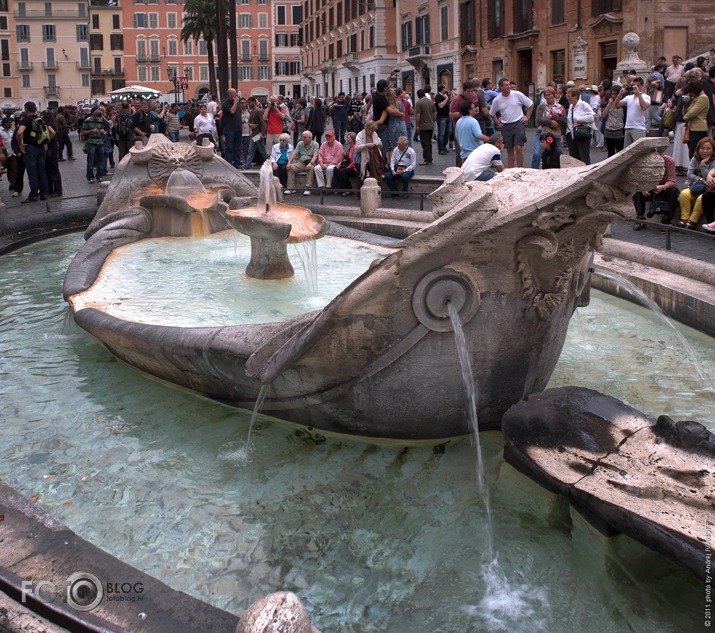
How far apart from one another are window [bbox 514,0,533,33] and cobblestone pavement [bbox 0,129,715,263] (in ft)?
52.3

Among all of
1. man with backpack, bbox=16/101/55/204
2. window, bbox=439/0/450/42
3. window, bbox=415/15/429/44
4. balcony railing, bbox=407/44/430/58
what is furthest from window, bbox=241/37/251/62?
man with backpack, bbox=16/101/55/204

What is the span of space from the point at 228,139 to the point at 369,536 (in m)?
15.0

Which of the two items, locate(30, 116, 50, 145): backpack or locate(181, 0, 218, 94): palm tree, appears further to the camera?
locate(181, 0, 218, 94): palm tree

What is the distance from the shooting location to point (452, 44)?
47.7m

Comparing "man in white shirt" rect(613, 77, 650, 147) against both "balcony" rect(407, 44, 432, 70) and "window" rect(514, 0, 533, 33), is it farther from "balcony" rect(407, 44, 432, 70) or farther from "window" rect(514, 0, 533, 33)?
Answer: "balcony" rect(407, 44, 432, 70)

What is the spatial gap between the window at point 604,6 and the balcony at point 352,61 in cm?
3735

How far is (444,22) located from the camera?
4897 cm

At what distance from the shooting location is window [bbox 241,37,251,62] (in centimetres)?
9369

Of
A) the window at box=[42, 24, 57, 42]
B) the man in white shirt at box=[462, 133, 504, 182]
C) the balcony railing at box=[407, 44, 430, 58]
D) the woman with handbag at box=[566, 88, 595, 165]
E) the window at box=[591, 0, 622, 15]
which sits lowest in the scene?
the man in white shirt at box=[462, 133, 504, 182]

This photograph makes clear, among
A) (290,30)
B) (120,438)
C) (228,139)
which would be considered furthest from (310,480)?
(290,30)

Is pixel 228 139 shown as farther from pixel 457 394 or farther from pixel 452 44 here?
pixel 452 44

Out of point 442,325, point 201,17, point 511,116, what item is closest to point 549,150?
point 511,116

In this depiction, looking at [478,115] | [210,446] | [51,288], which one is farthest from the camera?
[478,115]

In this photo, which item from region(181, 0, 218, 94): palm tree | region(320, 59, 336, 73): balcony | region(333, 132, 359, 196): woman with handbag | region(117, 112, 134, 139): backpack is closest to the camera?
region(333, 132, 359, 196): woman with handbag
